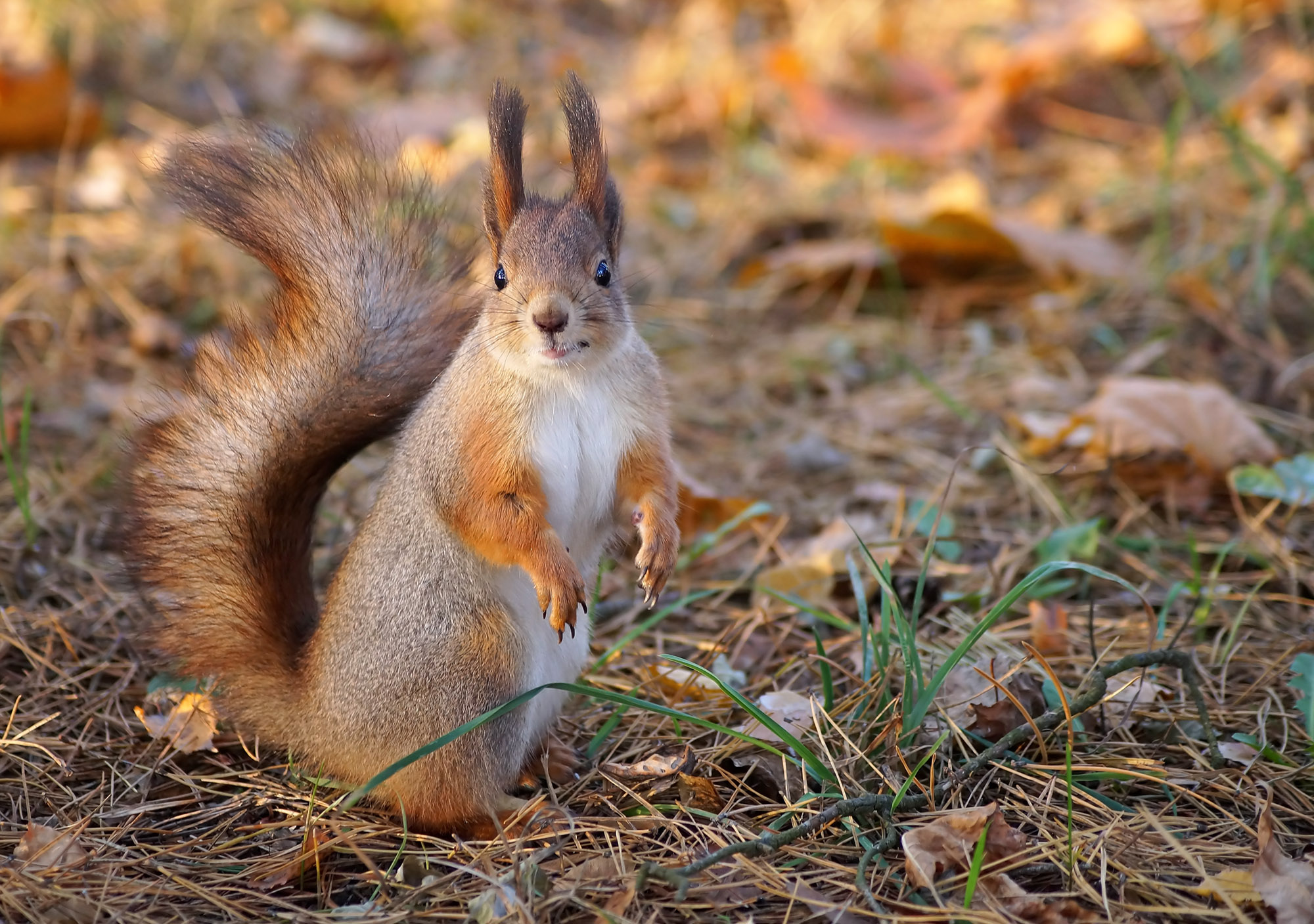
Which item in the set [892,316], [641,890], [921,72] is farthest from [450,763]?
[921,72]

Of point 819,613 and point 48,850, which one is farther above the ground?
point 819,613

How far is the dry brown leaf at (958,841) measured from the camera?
1.54 metres

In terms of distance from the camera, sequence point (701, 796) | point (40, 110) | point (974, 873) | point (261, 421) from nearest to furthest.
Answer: point (974, 873)
point (701, 796)
point (261, 421)
point (40, 110)

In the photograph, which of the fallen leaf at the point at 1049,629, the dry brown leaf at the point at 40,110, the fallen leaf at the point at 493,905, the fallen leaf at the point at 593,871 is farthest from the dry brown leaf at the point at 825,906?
the dry brown leaf at the point at 40,110

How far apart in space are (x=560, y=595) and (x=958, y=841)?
0.66 meters

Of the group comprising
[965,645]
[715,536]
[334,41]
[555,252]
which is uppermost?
[334,41]

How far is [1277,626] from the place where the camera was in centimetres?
221

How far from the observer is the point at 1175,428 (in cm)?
266

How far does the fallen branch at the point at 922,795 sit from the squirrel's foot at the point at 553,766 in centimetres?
41

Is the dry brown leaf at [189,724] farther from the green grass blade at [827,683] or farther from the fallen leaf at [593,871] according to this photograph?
the green grass blade at [827,683]

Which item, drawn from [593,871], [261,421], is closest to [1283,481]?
[593,871]

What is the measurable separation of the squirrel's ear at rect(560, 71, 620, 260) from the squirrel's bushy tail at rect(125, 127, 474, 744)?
1.28 ft

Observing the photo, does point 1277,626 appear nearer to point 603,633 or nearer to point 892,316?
point 603,633

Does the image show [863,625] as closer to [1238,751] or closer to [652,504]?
[652,504]
